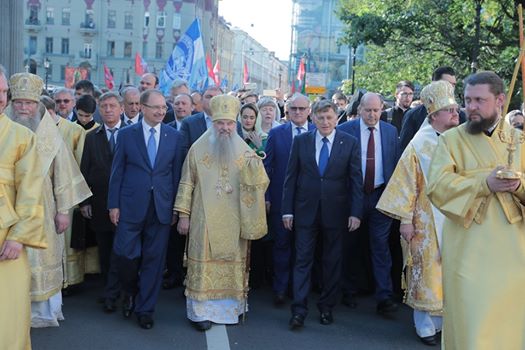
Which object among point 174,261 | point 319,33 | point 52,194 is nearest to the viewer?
point 52,194

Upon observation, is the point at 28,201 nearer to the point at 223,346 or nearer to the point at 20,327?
the point at 20,327

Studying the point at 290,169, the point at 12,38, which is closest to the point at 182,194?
the point at 290,169

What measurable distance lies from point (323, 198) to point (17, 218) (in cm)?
308

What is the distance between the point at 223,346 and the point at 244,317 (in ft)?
2.70

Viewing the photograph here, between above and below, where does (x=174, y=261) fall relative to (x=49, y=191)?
below

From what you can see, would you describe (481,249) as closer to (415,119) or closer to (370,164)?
(370,164)

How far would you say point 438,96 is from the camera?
6.48 m

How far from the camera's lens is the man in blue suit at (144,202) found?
6.62 metres

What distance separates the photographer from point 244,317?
7000mm

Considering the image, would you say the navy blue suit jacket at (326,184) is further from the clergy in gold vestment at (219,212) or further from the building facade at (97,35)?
the building facade at (97,35)

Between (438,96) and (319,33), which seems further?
(319,33)

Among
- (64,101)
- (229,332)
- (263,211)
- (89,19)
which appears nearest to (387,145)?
(263,211)

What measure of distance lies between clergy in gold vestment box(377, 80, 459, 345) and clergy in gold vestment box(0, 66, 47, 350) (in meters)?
3.04

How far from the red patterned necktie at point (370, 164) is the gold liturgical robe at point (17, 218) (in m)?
3.72
